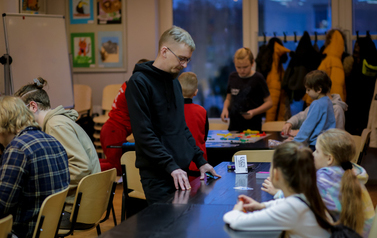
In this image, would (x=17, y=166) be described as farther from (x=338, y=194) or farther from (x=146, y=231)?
(x=338, y=194)

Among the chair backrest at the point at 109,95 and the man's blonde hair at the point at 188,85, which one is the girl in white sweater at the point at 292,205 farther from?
the chair backrest at the point at 109,95

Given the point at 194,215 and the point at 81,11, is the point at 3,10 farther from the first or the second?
the point at 194,215

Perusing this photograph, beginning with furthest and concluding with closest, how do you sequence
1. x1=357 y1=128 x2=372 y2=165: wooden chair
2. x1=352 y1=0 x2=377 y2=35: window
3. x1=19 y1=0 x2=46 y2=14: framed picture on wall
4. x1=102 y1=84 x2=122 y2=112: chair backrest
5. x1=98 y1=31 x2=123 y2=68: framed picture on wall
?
x1=98 y1=31 x2=123 y2=68: framed picture on wall < x1=102 y1=84 x2=122 y2=112: chair backrest < x1=19 y1=0 x2=46 y2=14: framed picture on wall < x1=352 y1=0 x2=377 y2=35: window < x1=357 y1=128 x2=372 y2=165: wooden chair

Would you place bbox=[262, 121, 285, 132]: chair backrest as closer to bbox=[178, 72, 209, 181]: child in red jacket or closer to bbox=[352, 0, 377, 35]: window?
bbox=[352, 0, 377, 35]: window

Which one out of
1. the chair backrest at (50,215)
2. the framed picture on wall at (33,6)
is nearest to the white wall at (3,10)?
the framed picture on wall at (33,6)

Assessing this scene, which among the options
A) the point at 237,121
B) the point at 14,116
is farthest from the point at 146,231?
the point at 237,121

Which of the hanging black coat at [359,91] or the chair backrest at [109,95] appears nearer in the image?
the hanging black coat at [359,91]

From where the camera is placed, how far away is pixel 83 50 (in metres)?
6.73

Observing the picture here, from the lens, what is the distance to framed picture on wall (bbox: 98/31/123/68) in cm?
661

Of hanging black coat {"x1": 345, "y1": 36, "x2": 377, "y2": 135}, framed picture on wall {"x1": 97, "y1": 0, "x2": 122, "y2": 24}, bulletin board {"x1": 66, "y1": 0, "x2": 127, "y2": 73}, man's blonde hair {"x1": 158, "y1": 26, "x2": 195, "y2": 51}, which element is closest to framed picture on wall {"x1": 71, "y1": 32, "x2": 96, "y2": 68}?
bulletin board {"x1": 66, "y1": 0, "x2": 127, "y2": 73}

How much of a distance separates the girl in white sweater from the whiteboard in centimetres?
363

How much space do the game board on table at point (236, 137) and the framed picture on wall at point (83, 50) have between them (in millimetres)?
2790

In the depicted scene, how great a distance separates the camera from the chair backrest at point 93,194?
2586mm

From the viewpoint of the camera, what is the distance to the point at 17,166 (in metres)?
2.13
